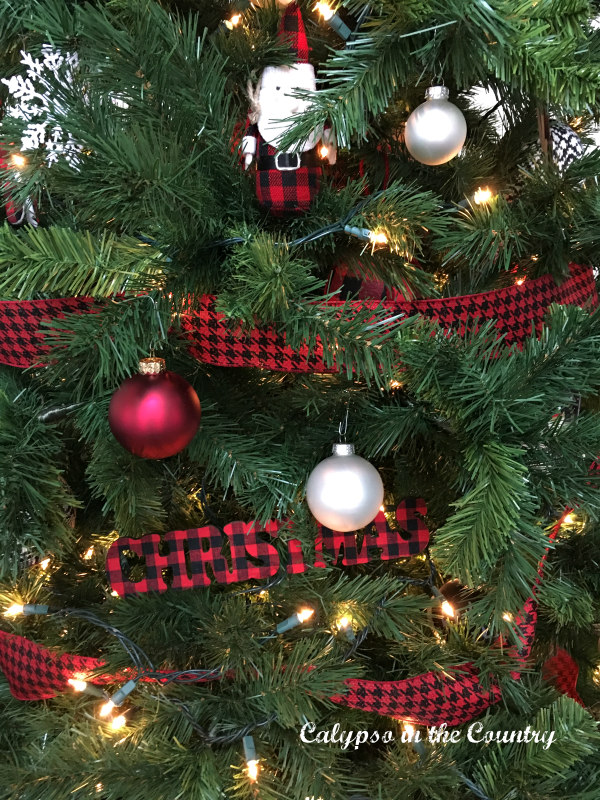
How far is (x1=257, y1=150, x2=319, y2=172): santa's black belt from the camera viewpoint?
0.48m

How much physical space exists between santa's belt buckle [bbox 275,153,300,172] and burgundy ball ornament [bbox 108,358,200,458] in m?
0.19

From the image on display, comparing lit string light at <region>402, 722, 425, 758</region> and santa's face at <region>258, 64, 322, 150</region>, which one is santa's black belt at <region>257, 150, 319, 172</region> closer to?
santa's face at <region>258, 64, 322, 150</region>

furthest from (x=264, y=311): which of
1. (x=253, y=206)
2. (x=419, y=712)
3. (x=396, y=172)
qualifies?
A: (x=419, y=712)

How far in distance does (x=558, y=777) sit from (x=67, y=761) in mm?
442

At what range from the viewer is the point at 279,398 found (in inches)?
25.0

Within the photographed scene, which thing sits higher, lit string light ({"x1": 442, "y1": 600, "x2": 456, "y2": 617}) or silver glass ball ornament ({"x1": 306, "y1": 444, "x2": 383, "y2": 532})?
silver glass ball ornament ({"x1": 306, "y1": 444, "x2": 383, "y2": 532})

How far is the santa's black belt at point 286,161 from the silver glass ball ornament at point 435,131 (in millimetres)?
89

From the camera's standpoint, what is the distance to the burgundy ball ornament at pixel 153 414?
461 millimetres

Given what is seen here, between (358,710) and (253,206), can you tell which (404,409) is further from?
(358,710)

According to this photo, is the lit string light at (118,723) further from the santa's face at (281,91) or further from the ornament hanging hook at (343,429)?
the santa's face at (281,91)

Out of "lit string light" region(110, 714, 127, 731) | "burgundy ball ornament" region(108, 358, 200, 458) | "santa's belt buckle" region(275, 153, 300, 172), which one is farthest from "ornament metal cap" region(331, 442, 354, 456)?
"lit string light" region(110, 714, 127, 731)

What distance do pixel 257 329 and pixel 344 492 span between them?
15 cm

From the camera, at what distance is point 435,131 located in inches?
19.6

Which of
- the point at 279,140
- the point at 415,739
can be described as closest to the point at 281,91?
the point at 279,140
